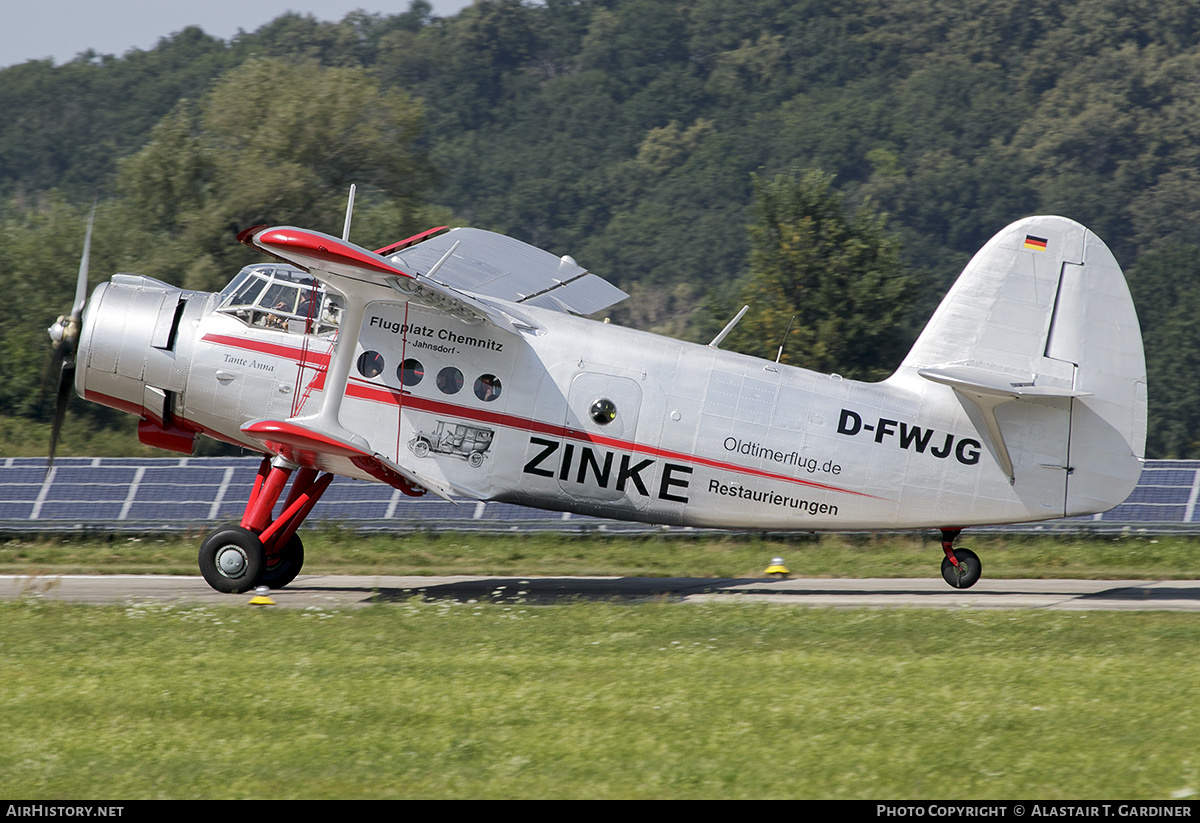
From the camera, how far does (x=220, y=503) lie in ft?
71.1

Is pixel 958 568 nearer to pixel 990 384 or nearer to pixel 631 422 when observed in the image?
Answer: pixel 990 384

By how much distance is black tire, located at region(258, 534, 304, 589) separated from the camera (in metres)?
15.5

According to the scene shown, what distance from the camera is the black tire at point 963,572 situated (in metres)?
15.0

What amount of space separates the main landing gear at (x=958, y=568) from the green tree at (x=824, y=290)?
2144 centimetres

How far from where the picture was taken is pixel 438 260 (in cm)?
1634

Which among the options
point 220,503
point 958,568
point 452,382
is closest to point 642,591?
point 452,382

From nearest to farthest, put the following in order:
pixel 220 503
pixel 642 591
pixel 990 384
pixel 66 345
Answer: pixel 990 384 < pixel 66 345 < pixel 642 591 < pixel 220 503

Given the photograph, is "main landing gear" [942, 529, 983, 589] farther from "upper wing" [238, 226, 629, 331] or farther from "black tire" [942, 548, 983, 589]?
"upper wing" [238, 226, 629, 331]

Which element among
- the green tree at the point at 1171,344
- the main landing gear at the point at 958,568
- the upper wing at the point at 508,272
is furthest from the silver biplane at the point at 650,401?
the green tree at the point at 1171,344

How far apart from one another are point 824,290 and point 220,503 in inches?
912

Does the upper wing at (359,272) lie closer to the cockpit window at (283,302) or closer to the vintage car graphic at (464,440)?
the cockpit window at (283,302)

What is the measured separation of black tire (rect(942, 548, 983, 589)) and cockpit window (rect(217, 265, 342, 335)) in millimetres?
7984
